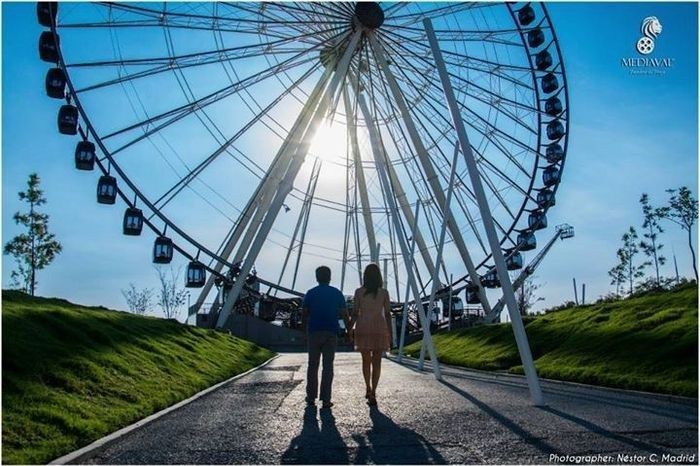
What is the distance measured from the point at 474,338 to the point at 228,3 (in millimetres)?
16409

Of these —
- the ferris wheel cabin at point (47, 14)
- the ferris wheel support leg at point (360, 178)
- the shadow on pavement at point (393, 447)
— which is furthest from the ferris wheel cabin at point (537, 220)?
the shadow on pavement at point (393, 447)

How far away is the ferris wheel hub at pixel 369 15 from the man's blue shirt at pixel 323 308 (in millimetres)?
21322

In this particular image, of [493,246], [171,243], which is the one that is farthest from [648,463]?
[171,243]

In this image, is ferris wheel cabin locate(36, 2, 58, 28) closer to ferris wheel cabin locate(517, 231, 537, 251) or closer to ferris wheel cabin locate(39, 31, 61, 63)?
ferris wheel cabin locate(39, 31, 61, 63)

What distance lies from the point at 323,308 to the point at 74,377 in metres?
3.27

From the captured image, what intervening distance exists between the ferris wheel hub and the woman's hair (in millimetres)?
20839

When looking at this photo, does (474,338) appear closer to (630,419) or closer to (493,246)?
(493,246)

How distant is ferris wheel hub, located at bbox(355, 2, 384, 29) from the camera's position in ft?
95.7

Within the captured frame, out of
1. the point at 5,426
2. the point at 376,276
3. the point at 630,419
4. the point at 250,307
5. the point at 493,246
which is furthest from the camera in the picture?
the point at 250,307

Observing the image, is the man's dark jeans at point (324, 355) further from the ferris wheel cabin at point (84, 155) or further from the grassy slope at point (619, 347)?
the ferris wheel cabin at point (84, 155)

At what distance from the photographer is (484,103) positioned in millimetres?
31656

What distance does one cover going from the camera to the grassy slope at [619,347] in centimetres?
1301

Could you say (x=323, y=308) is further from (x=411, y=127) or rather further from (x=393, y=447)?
(x=411, y=127)

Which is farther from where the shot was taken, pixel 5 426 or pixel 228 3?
pixel 228 3
